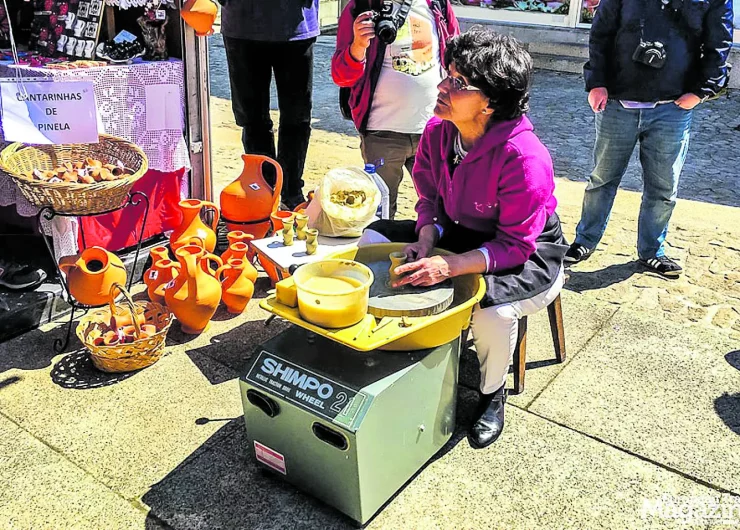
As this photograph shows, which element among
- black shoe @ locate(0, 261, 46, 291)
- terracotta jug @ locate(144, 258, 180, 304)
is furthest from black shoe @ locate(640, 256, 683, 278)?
black shoe @ locate(0, 261, 46, 291)

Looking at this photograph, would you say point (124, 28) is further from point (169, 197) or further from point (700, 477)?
point (700, 477)

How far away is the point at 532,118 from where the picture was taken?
311 inches

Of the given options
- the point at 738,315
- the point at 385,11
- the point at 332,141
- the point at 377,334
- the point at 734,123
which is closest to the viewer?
the point at 377,334

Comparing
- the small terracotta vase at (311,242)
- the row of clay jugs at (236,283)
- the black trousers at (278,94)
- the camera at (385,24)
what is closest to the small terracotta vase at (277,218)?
the row of clay jugs at (236,283)

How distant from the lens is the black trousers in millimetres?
4043

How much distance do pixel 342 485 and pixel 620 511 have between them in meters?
0.95

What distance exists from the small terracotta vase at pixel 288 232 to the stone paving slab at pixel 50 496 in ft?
4.08

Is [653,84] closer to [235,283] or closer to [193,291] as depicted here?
[235,283]

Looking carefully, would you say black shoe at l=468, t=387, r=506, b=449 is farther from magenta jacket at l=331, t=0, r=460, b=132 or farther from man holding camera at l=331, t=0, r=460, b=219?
magenta jacket at l=331, t=0, r=460, b=132

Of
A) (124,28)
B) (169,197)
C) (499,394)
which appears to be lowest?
(499,394)

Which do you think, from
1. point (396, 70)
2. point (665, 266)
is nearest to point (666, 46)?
point (665, 266)

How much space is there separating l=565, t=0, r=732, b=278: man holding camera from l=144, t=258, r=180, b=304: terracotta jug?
7.87 feet

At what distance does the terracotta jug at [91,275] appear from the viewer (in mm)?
3102

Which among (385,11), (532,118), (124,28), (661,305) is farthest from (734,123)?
(124,28)
